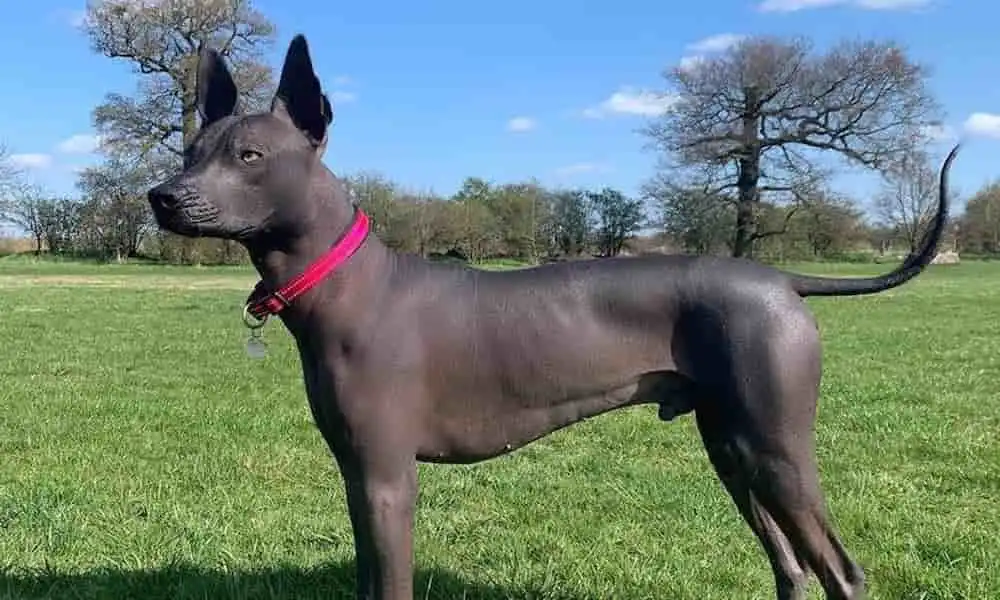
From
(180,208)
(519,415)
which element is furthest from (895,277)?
(180,208)

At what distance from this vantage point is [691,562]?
4.78m

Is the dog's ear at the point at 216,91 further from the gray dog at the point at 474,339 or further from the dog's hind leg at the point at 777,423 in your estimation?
the dog's hind leg at the point at 777,423

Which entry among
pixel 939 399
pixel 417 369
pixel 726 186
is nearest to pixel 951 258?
pixel 726 186

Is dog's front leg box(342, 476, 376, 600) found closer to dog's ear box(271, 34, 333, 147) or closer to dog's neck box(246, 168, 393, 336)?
dog's neck box(246, 168, 393, 336)

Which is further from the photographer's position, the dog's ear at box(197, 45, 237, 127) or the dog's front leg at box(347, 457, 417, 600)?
the dog's ear at box(197, 45, 237, 127)

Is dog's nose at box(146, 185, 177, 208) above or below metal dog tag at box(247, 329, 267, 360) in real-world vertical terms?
above

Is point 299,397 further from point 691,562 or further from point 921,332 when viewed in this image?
point 921,332

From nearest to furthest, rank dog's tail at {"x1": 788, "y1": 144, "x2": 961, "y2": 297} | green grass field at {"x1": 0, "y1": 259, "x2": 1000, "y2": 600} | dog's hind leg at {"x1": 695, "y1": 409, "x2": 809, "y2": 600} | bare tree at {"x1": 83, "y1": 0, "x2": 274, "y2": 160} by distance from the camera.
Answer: dog's tail at {"x1": 788, "y1": 144, "x2": 961, "y2": 297} < dog's hind leg at {"x1": 695, "y1": 409, "x2": 809, "y2": 600} < green grass field at {"x1": 0, "y1": 259, "x2": 1000, "y2": 600} < bare tree at {"x1": 83, "y1": 0, "x2": 274, "y2": 160}

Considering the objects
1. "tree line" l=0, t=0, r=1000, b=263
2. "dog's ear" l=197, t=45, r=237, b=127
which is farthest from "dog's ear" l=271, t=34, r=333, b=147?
"tree line" l=0, t=0, r=1000, b=263

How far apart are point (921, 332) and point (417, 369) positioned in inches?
604

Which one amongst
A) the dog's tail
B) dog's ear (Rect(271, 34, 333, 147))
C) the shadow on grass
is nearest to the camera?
dog's ear (Rect(271, 34, 333, 147))

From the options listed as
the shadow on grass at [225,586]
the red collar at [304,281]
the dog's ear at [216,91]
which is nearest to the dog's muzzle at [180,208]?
the red collar at [304,281]

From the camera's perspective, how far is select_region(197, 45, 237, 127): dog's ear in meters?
3.32

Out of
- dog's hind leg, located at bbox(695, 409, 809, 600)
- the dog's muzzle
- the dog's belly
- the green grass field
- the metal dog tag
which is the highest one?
the dog's muzzle
